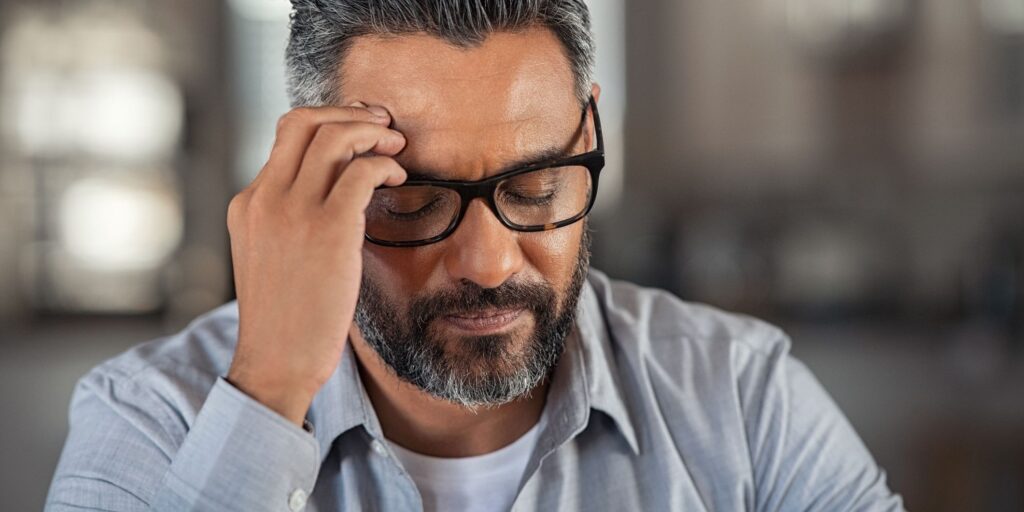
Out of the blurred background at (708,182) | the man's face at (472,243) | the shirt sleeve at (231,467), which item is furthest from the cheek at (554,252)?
the blurred background at (708,182)

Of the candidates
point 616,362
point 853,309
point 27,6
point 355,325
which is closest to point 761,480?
point 616,362

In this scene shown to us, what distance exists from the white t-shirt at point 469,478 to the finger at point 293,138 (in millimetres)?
424

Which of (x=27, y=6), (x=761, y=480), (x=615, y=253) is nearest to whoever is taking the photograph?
(x=761, y=480)

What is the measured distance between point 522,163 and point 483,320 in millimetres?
194

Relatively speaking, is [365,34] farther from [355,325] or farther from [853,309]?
[853,309]

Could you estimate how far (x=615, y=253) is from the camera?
5191mm

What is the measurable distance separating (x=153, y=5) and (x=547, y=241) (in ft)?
13.7

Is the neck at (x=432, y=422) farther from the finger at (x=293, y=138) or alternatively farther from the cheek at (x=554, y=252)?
the finger at (x=293, y=138)

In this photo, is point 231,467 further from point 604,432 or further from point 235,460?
point 604,432

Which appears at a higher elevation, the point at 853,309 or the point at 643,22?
the point at 643,22

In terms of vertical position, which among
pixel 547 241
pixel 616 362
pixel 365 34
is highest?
pixel 365 34

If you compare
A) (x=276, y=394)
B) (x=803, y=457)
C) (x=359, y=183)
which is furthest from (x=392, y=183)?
(x=803, y=457)

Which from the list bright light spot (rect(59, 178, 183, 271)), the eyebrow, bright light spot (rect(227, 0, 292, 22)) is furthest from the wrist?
bright light spot (rect(227, 0, 292, 22))

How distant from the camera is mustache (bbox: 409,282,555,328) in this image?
1284mm
